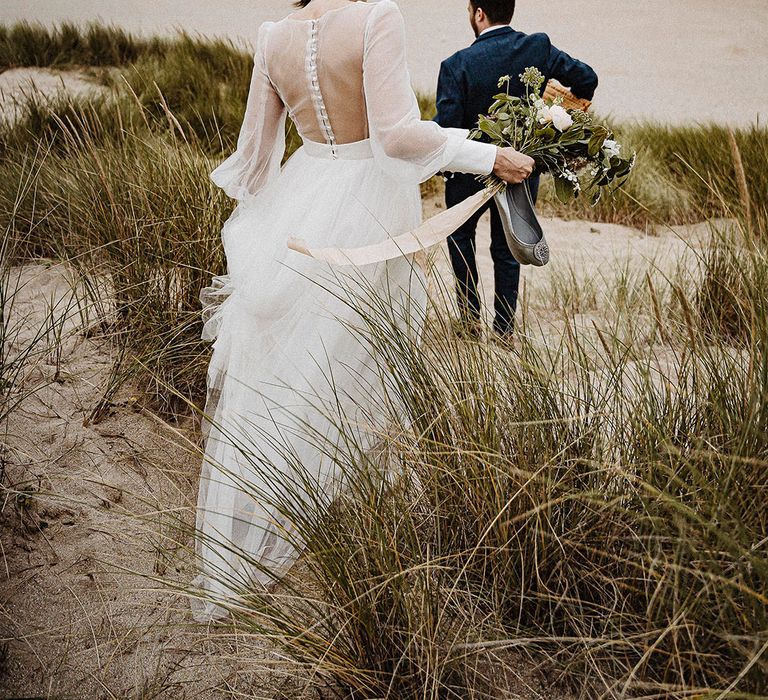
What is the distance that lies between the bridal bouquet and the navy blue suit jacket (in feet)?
3.09

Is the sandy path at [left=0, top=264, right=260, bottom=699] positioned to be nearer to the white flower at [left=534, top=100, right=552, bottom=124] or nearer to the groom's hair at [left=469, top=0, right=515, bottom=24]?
the white flower at [left=534, top=100, right=552, bottom=124]

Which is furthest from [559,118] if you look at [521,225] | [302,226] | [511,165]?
[302,226]

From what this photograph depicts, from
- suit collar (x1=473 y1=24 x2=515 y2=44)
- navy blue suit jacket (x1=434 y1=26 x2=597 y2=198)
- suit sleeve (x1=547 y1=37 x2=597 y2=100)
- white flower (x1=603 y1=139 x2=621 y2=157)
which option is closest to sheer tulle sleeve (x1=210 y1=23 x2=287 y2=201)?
white flower (x1=603 y1=139 x2=621 y2=157)

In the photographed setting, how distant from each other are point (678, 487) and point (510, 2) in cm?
228

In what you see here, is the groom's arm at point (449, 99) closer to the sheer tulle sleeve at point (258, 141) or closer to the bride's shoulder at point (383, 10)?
the sheer tulle sleeve at point (258, 141)

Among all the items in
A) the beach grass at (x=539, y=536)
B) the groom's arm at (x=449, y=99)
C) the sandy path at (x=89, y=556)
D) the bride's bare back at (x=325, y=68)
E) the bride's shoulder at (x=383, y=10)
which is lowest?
the sandy path at (x=89, y=556)

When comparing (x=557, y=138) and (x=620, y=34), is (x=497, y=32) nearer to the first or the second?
(x=557, y=138)

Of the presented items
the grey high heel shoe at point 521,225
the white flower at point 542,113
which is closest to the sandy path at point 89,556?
the grey high heel shoe at point 521,225

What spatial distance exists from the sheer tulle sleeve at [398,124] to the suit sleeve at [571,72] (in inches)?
58.2

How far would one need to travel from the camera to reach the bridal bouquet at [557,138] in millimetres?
1958

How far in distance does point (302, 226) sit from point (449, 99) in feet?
4.48

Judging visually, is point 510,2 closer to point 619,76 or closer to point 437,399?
point 437,399

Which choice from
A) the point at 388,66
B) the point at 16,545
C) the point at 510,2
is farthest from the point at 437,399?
the point at 510,2

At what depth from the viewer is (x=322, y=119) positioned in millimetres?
1878
